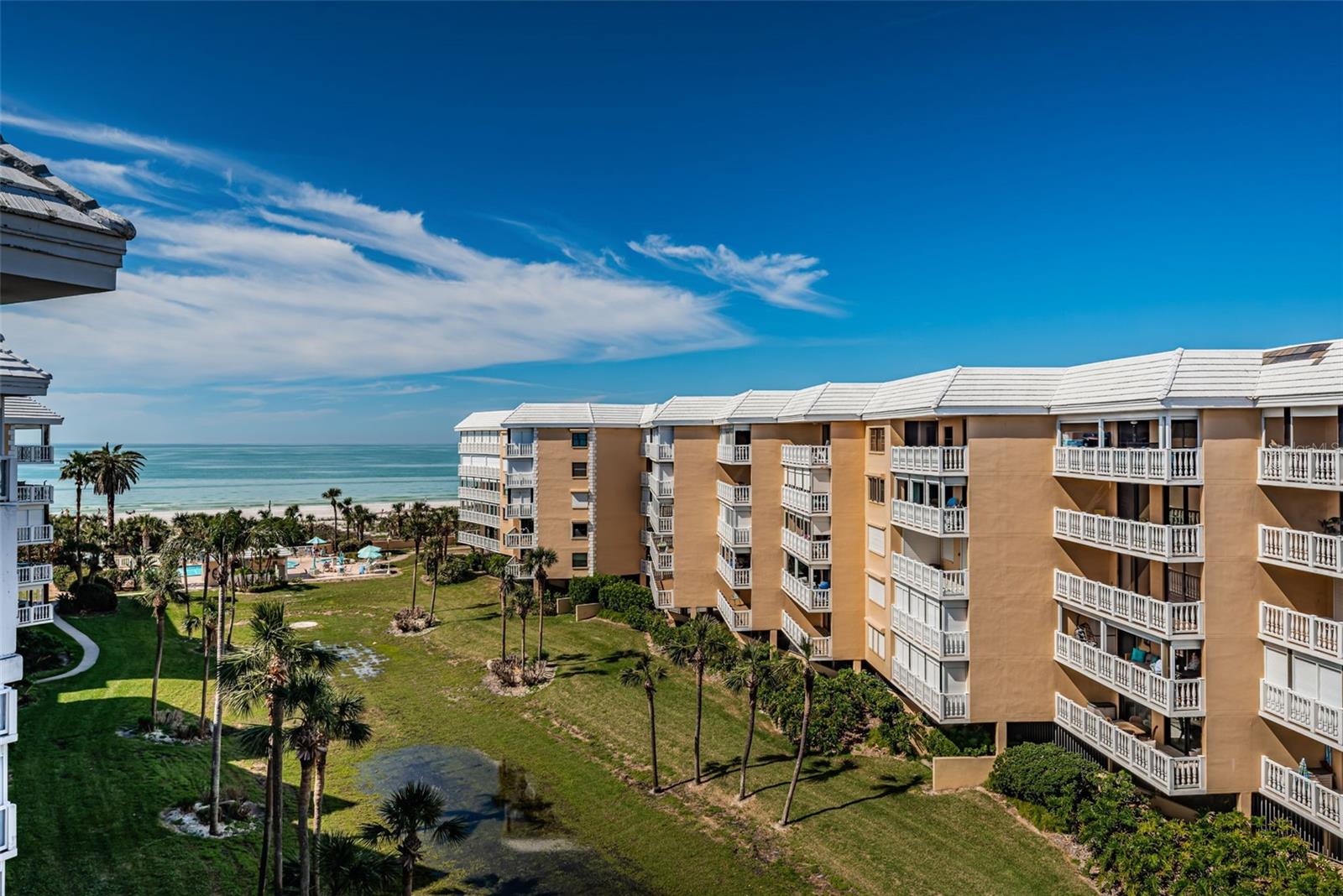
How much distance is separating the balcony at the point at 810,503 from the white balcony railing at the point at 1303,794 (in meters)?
17.5

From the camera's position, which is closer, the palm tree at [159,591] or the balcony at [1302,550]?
the balcony at [1302,550]

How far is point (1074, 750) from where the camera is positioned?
26688 mm

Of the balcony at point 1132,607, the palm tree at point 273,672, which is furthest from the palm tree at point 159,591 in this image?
the balcony at point 1132,607

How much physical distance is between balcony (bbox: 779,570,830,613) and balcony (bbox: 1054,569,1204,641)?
386 inches

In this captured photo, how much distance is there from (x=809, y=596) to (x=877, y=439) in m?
7.65

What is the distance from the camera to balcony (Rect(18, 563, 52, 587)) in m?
23.7

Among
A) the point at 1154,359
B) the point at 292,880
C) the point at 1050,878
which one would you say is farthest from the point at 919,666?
the point at 292,880

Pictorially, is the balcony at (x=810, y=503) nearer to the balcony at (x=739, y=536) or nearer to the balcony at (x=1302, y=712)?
the balcony at (x=739, y=536)

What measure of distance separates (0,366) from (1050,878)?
25.6m

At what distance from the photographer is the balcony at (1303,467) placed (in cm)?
1870

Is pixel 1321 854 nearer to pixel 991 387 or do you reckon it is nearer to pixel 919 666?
pixel 919 666

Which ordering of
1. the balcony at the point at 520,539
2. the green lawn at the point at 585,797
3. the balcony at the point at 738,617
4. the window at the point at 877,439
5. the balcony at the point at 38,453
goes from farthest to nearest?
the balcony at the point at 520,539, the balcony at the point at 738,617, the window at the point at 877,439, the balcony at the point at 38,453, the green lawn at the point at 585,797

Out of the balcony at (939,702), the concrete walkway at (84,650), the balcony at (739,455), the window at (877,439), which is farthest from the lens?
the balcony at (739,455)

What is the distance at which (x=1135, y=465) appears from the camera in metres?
22.8
